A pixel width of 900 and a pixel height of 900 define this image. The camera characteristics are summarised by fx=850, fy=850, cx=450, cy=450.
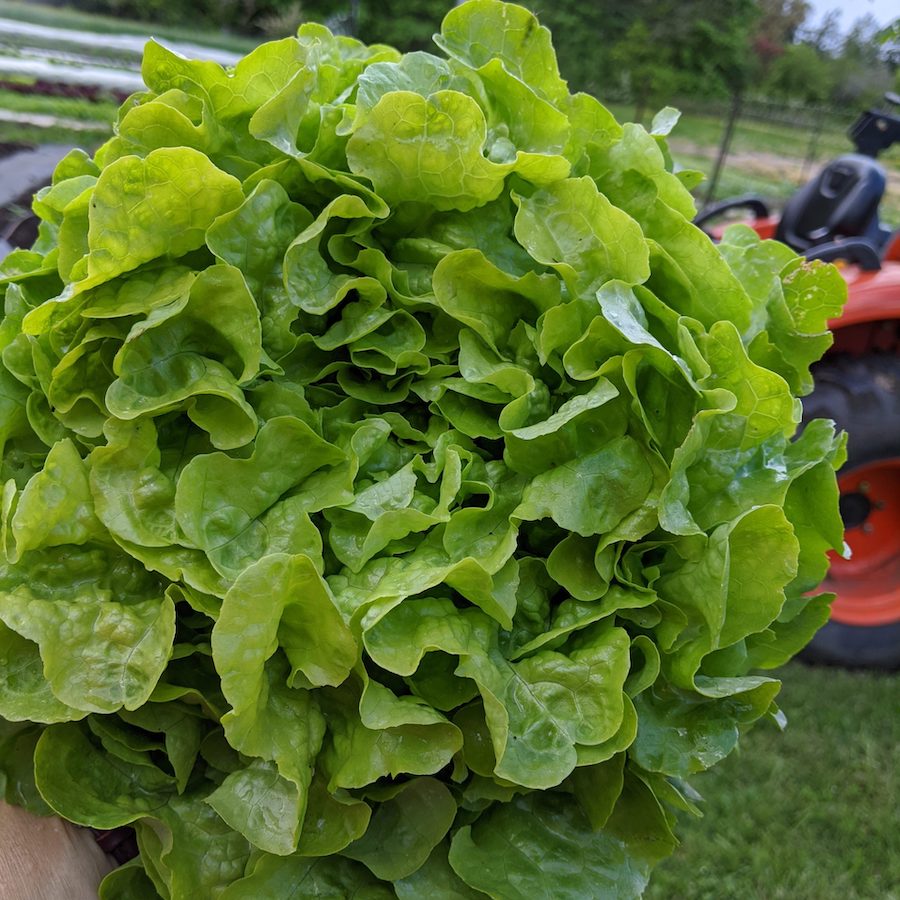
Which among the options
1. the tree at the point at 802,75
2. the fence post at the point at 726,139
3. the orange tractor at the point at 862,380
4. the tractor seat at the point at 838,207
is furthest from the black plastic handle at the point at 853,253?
the fence post at the point at 726,139

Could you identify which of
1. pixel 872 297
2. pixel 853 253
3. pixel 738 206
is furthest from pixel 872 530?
pixel 738 206

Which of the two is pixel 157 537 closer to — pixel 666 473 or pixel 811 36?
pixel 666 473

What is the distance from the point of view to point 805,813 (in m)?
2.43

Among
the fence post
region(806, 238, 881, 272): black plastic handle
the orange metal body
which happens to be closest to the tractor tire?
the orange metal body

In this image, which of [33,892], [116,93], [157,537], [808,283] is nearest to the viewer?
[157,537]

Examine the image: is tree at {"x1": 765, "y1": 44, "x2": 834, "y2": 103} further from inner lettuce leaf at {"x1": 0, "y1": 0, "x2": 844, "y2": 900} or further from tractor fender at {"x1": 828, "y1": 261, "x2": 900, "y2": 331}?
inner lettuce leaf at {"x1": 0, "y1": 0, "x2": 844, "y2": 900}

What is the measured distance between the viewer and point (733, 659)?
943 mm

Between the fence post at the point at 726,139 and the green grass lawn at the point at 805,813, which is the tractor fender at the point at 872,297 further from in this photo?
the fence post at the point at 726,139

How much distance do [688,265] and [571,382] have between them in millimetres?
216

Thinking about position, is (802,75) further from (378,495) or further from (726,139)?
(378,495)

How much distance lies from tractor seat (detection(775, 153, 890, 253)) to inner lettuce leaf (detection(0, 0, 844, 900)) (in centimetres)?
257

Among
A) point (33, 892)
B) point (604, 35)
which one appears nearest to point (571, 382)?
point (33, 892)

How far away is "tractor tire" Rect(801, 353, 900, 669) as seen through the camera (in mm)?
2766

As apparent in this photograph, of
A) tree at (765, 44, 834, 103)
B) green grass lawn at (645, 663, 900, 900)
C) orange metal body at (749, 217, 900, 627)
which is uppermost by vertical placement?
tree at (765, 44, 834, 103)
